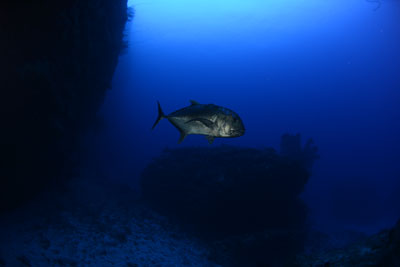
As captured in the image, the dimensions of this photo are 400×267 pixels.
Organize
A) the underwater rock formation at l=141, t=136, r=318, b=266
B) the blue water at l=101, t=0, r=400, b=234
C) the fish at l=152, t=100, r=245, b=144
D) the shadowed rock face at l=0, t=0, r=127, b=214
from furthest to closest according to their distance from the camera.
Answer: the blue water at l=101, t=0, r=400, b=234, the underwater rock formation at l=141, t=136, r=318, b=266, the shadowed rock face at l=0, t=0, r=127, b=214, the fish at l=152, t=100, r=245, b=144

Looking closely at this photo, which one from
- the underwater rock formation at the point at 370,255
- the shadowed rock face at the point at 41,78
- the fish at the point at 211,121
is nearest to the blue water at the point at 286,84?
the shadowed rock face at the point at 41,78

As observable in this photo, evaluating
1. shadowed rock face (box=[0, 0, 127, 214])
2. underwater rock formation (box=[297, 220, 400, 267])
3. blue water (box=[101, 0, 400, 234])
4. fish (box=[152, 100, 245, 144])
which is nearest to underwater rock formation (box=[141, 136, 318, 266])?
underwater rock formation (box=[297, 220, 400, 267])

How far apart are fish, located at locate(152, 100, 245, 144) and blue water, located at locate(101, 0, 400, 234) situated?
25.6 m

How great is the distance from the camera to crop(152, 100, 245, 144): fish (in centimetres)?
207

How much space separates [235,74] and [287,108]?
37205mm

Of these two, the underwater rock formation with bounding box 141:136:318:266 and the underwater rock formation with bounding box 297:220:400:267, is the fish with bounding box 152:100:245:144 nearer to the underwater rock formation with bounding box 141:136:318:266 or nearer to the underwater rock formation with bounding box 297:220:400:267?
the underwater rock formation with bounding box 297:220:400:267

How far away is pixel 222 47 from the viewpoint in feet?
294

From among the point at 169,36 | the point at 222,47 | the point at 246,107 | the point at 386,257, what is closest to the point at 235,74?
the point at 246,107

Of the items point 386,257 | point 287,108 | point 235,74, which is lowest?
point 386,257

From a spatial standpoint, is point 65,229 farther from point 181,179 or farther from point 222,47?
point 222,47

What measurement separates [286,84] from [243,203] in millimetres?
126296

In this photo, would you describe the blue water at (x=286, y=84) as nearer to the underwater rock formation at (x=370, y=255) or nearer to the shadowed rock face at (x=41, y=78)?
the shadowed rock face at (x=41, y=78)

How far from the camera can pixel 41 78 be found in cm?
696

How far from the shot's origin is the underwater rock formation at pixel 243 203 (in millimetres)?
10188
